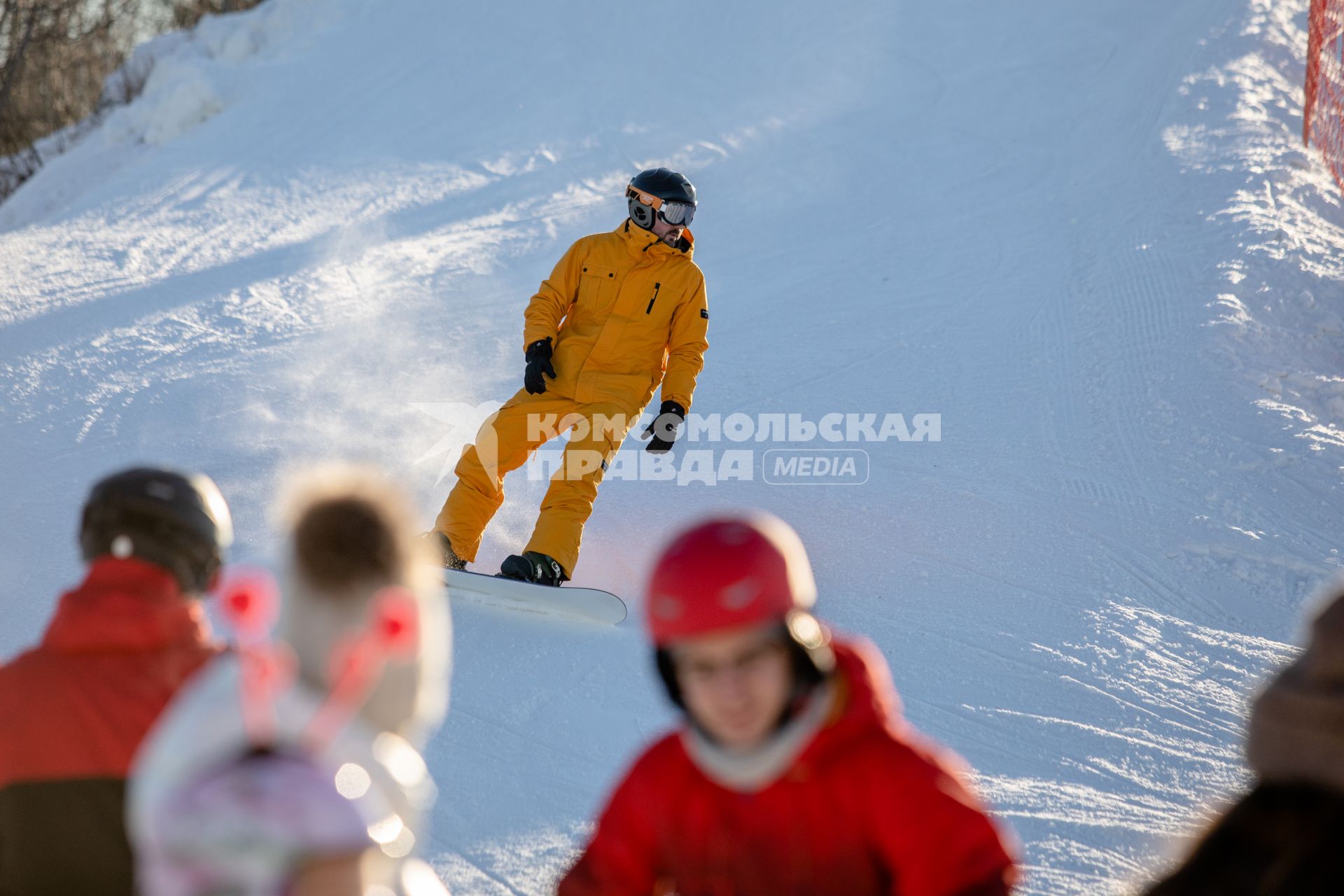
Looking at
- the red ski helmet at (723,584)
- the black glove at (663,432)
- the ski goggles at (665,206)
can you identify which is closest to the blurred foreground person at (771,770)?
the red ski helmet at (723,584)

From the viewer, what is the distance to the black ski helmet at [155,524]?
5.95 ft

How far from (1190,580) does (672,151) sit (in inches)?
282

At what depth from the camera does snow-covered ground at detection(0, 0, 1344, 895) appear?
4.09 m

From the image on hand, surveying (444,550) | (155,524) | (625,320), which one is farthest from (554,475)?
(155,524)

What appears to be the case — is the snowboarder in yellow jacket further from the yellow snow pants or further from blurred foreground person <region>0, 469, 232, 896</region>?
blurred foreground person <region>0, 469, 232, 896</region>

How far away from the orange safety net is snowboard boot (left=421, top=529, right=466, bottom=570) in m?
8.31

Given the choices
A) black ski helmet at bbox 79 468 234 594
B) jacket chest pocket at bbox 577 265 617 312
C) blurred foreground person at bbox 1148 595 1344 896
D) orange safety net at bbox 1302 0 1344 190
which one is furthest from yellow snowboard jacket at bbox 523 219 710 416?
orange safety net at bbox 1302 0 1344 190

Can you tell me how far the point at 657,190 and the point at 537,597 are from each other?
1753mm

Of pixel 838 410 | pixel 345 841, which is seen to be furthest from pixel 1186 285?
pixel 345 841

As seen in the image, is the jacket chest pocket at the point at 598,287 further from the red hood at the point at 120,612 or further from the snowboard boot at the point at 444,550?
the red hood at the point at 120,612

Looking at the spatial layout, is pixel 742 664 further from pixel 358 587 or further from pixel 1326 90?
pixel 1326 90

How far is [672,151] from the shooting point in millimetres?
11062

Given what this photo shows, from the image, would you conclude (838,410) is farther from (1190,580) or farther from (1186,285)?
(1186,285)

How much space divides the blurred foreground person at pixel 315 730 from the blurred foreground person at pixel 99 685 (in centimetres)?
40
